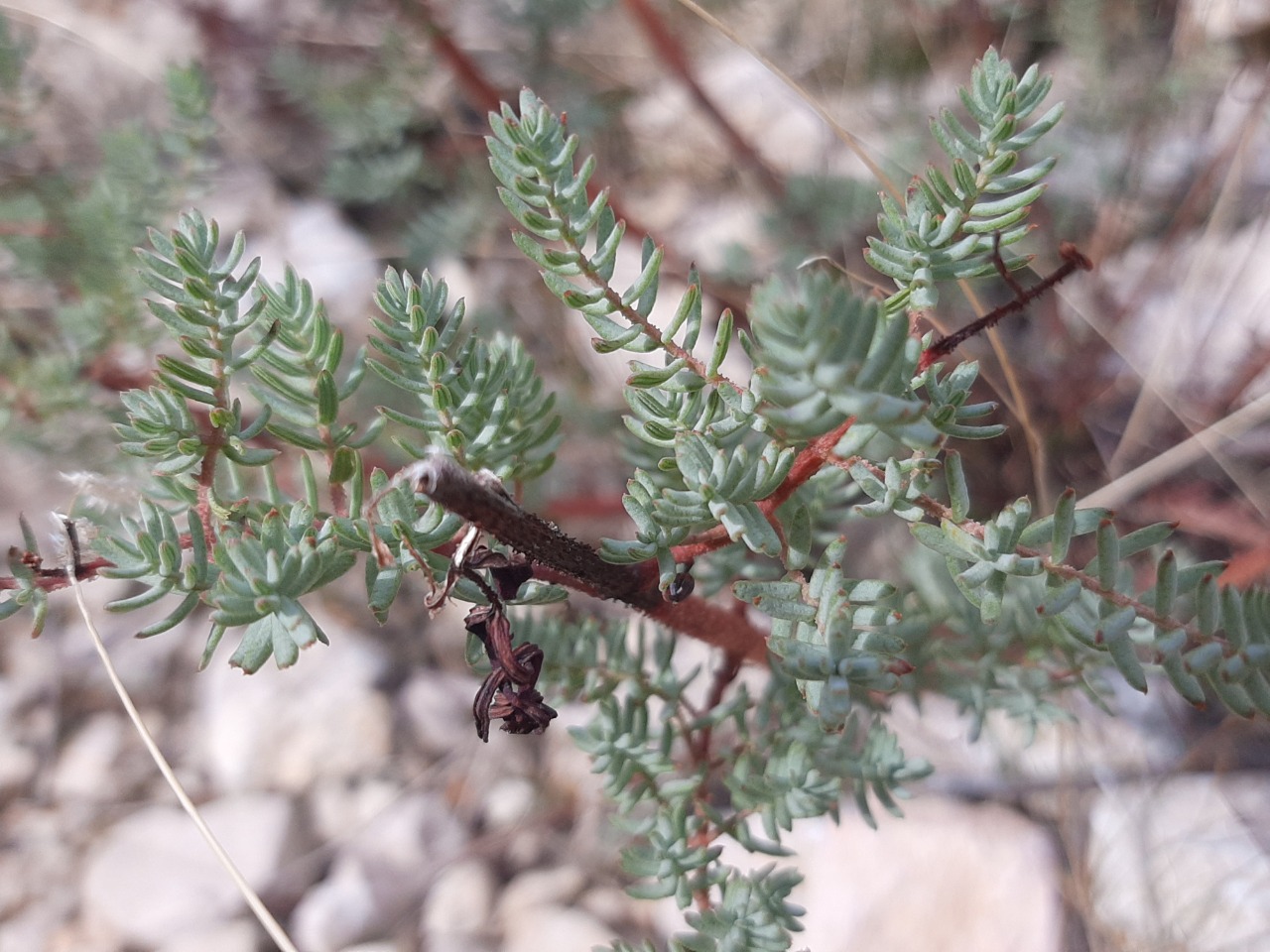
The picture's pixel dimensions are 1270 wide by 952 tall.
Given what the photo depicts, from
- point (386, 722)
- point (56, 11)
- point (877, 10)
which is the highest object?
point (877, 10)

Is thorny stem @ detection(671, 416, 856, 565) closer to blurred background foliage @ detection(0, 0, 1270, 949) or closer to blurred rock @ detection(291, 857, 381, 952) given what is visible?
blurred background foliage @ detection(0, 0, 1270, 949)

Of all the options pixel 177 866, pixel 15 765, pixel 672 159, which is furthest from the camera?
pixel 672 159

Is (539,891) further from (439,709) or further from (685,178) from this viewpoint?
(685,178)

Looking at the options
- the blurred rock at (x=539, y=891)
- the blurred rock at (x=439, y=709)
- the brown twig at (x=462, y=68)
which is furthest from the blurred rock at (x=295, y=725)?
the brown twig at (x=462, y=68)

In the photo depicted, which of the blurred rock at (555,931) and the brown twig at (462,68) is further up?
the brown twig at (462,68)

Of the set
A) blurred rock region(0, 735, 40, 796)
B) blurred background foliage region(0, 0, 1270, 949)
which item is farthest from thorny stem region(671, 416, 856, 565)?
blurred rock region(0, 735, 40, 796)

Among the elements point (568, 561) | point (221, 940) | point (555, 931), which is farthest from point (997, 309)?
point (221, 940)

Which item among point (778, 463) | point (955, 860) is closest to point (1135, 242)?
point (955, 860)

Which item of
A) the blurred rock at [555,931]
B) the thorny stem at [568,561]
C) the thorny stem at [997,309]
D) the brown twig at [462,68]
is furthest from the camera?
the brown twig at [462,68]

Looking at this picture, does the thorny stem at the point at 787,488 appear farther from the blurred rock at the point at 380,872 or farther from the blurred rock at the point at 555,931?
the blurred rock at the point at 380,872

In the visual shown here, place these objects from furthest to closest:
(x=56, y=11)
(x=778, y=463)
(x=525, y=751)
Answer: (x=56, y=11), (x=525, y=751), (x=778, y=463)

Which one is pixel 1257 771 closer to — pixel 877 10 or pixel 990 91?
pixel 990 91
